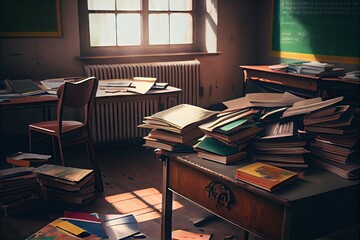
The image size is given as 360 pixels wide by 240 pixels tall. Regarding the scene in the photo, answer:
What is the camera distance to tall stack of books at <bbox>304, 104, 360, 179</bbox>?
68.1 inches

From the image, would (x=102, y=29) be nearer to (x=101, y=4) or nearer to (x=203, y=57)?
(x=101, y=4)

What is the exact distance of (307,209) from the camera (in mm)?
1544

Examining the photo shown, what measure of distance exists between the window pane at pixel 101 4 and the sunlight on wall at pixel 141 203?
2.42 meters

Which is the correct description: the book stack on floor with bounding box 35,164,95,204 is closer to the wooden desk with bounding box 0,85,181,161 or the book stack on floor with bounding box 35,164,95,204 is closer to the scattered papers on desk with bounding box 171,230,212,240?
the scattered papers on desk with bounding box 171,230,212,240

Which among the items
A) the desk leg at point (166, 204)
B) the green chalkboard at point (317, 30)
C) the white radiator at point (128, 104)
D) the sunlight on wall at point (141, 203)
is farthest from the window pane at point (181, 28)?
the desk leg at point (166, 204)

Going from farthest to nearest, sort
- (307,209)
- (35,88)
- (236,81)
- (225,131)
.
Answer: (236,81) < (35,88) < (225,131) < (307,209)

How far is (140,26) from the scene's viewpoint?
5.46 meters

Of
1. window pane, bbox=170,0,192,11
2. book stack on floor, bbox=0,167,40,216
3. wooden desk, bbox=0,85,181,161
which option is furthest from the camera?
window pane, bbox=170,0,192,11

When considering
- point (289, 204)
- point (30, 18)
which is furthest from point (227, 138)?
point (30, 18)

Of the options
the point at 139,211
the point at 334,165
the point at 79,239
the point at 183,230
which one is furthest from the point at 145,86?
the point at 334,165

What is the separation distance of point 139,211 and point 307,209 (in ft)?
6.37

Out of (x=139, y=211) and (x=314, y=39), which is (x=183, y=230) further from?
(x=314, y=39)

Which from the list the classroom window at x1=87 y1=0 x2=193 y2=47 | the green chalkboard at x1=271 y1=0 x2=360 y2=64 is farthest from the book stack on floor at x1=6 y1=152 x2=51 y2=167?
the green chalkboard at x1=271 y1=0 x2=360 y2=64

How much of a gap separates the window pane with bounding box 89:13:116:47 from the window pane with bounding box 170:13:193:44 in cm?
79
